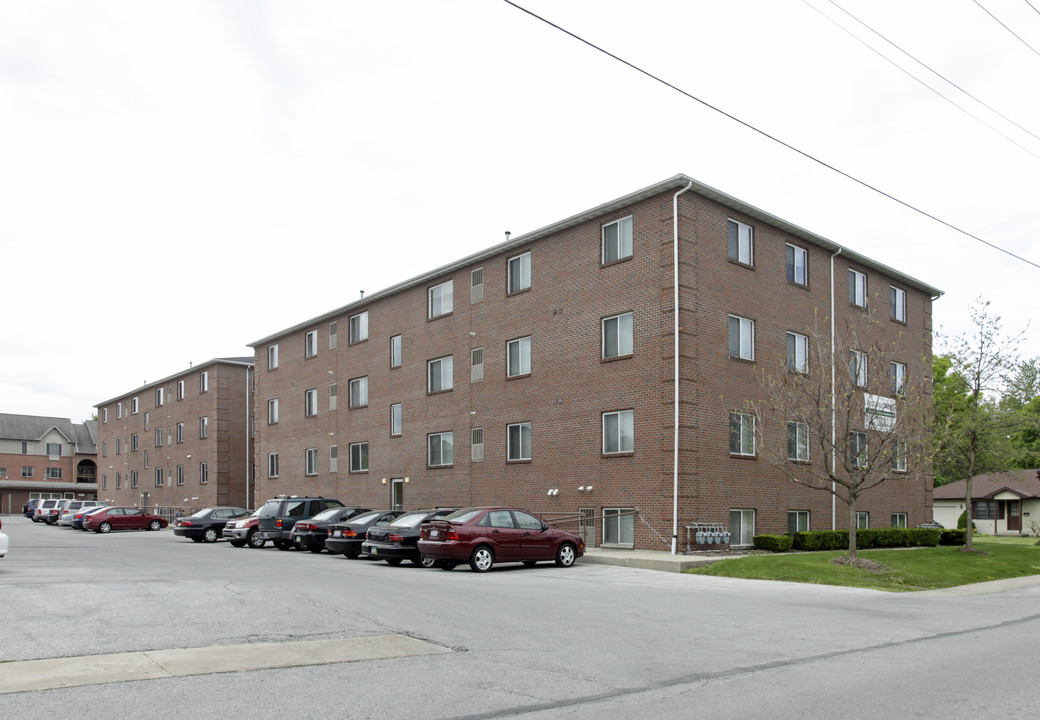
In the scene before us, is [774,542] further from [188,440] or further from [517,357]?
[188,440]

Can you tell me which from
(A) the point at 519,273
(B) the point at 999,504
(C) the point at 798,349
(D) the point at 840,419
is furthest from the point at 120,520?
(B) the point at 999,504

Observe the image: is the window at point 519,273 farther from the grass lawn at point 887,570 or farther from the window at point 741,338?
the grass lawn at point 887,570

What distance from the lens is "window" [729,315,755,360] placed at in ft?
88.5

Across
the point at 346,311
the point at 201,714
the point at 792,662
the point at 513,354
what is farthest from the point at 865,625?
the point at 346,311

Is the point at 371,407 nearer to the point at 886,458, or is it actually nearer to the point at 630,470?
the point at 630,470

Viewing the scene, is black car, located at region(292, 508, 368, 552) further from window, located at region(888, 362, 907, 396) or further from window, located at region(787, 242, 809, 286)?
window, located at region(888, 362, 907, 396)

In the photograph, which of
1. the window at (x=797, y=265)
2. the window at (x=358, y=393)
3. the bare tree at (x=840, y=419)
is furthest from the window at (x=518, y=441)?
the window at (x=358, y=393)

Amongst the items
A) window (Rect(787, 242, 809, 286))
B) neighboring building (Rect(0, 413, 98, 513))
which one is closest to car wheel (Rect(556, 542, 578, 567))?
window (Rect(787, 242, 809, 286))

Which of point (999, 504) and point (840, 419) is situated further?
point (999, 504)

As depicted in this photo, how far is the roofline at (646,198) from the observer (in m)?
25.8

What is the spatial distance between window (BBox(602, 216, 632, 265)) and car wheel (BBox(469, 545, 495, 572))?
10.1m

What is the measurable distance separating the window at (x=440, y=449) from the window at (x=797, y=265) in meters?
13.3

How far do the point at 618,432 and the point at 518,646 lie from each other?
1647cm

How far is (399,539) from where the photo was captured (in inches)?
915
